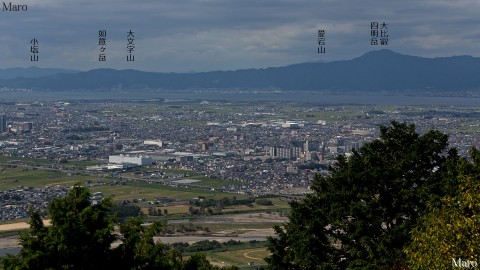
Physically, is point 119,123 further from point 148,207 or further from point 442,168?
point 442,168

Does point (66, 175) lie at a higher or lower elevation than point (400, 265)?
lower

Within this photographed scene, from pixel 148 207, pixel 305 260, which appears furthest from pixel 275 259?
pixel 148 207

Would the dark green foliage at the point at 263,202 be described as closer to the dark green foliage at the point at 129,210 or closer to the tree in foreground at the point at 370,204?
the dark green foliage at the point at 129,210

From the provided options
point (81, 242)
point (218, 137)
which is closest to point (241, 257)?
point (81, 242)

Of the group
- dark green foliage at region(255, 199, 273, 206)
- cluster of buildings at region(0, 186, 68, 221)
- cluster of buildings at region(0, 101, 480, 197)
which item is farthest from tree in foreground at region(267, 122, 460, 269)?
cluster of buildings at region(0, 101, 480, 197)

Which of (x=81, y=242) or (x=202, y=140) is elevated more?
(x=81, y=242)

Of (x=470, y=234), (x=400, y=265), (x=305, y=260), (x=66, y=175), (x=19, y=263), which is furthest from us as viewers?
(x=66, y=175)

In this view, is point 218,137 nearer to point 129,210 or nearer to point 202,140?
point 202,140

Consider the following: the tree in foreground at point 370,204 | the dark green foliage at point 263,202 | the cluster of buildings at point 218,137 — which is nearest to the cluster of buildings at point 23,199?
the dark green foliage at point 263,202
